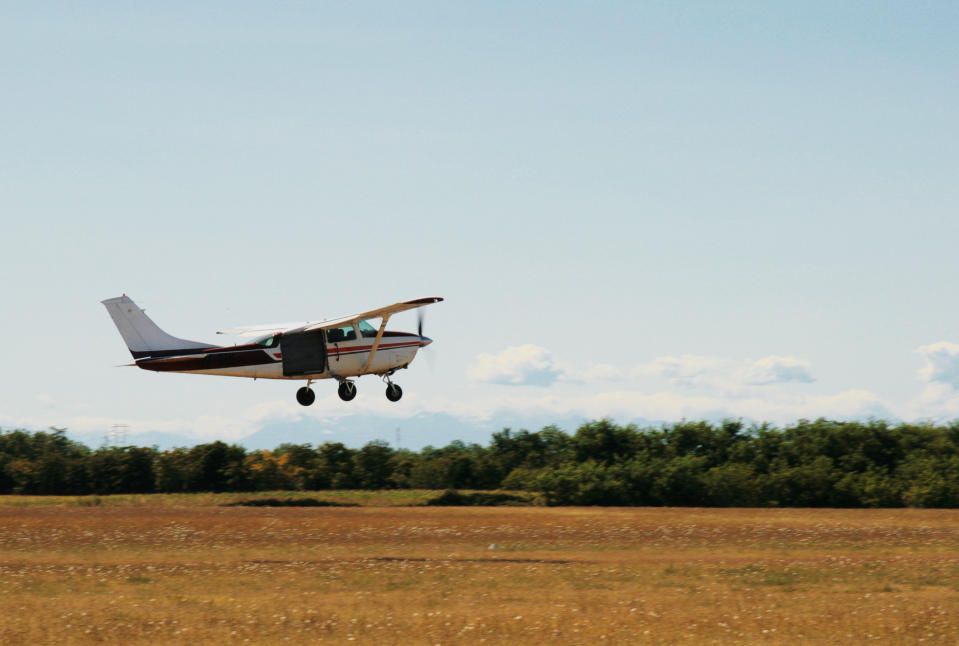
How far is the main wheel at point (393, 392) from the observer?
33.7 meters

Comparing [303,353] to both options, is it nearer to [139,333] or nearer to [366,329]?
[366,329]

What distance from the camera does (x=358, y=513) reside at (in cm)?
5316

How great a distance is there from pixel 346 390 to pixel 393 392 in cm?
179

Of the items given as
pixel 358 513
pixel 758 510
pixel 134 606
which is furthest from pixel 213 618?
pixel 758 510

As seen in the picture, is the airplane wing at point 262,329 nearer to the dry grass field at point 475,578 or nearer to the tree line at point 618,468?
the dry grass field at point 475,578

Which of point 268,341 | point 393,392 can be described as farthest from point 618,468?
point 268,341

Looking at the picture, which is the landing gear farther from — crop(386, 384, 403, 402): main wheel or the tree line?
the tree line

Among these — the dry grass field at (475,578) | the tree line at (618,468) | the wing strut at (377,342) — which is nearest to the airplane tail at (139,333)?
the wing strut at (377,342)

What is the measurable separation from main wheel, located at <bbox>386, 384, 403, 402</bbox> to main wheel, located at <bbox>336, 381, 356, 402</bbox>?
123 centimetres

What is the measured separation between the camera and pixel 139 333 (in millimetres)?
31656

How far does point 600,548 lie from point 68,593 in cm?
1981

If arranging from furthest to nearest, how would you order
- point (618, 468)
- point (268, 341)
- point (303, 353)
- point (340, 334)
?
point (618, 468) < point (340, 334) < point (303, 353) < point (268, 341)

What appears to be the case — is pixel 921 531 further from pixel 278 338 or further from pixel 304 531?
pixel 278 338

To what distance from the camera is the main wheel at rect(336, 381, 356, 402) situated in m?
32.7
